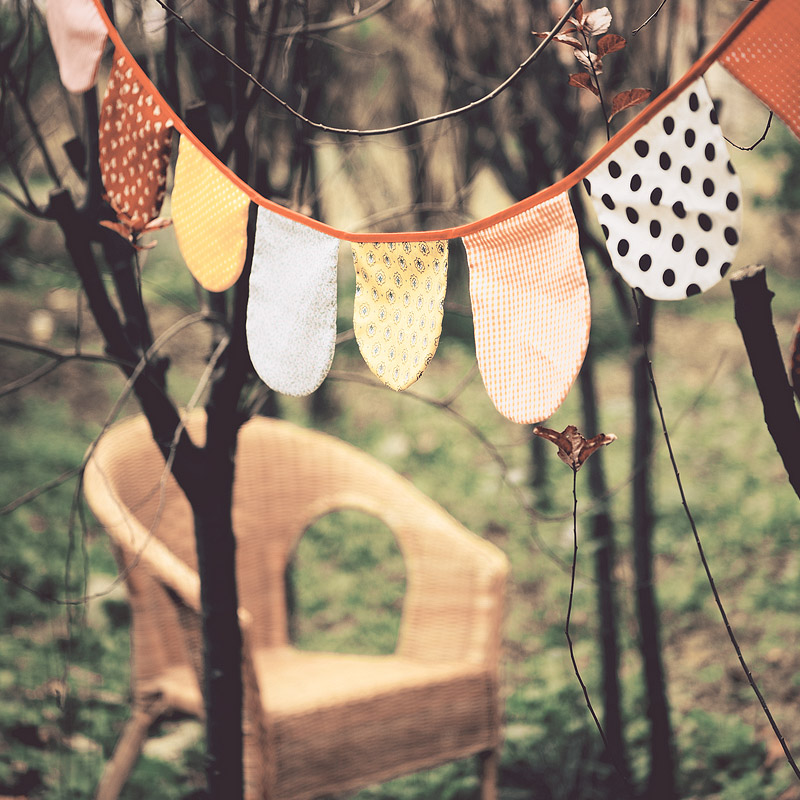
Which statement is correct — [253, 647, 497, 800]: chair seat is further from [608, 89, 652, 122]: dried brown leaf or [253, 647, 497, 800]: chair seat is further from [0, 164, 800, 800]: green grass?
[608, 89, 652, 122]: dried brown leaf

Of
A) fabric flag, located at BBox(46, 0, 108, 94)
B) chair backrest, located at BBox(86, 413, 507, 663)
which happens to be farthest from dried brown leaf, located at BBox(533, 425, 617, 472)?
chair backrest, located at BBox(86, 413, 507, 663)

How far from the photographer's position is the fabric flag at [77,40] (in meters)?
1.26

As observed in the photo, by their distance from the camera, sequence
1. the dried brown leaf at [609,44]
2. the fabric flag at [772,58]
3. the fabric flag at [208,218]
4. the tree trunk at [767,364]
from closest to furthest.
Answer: the fabric flag at [772,58], the dried brown leaf at [609,44], the tree trunk at [767,364], the fabric flag at [208,218]

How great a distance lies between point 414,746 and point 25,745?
99cm

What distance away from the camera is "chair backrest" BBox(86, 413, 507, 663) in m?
1.98

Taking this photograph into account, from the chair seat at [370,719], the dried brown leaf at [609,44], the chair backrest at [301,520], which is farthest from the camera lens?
the chair backrest at [301,520]

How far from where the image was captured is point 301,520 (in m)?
2.30

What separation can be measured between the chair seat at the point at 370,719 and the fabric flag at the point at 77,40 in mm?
1130

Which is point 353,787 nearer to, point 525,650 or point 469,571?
point 469,571

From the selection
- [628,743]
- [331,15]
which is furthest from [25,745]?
[331,15]

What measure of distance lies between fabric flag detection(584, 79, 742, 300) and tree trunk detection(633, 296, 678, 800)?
104 cm

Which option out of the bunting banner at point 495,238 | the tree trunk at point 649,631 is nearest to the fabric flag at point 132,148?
the bunting banner at point 495,238

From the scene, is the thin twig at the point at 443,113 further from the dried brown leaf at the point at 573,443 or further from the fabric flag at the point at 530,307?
the dried brown leaf at the point at 573,443

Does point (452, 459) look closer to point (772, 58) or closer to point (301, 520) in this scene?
point (301, 520)
